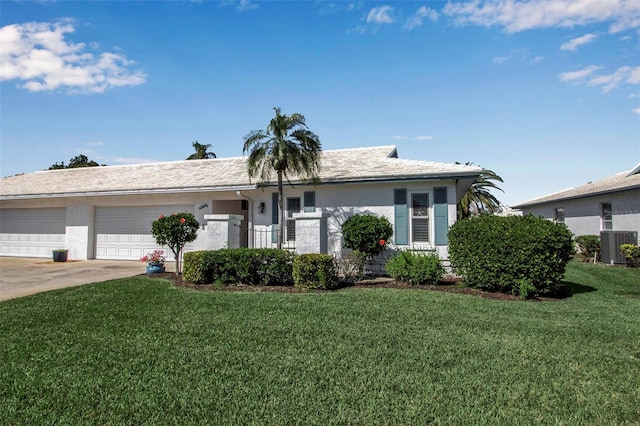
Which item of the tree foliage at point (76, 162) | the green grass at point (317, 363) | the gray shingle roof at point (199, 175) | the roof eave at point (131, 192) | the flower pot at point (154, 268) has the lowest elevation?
the green grass at point (317, 363)

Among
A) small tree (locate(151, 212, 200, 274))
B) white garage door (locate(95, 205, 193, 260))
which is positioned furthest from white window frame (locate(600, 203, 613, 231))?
white garage door (locate(95, 205, 193, 260))

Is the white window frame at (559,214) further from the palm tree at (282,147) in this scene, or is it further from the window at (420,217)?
the palm tree at (282,147)

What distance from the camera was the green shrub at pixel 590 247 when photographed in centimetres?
1577

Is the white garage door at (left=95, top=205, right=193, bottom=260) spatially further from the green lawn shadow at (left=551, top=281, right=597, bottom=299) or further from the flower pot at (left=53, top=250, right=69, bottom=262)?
the green lawn shadow at (left=551, top=281, right=597, bottom=299)

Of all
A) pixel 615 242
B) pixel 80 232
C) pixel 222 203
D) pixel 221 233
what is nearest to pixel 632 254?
pixel 615 242

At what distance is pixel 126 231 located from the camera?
15.8 meters

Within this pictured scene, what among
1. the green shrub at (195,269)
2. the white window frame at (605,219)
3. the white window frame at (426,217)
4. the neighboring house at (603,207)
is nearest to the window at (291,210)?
the green shrub at (195,269)

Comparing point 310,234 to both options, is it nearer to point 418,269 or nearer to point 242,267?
point 242,267

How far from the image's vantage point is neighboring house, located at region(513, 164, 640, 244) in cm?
1477

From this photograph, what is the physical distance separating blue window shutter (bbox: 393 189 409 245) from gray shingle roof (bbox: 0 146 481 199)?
0.77m

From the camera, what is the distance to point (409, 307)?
6.75m

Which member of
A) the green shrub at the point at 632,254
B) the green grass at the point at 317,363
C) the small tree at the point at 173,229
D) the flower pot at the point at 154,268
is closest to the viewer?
the green grass at the point at 317,363

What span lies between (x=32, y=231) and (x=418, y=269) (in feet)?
61.2

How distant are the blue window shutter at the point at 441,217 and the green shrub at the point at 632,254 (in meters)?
8.27
